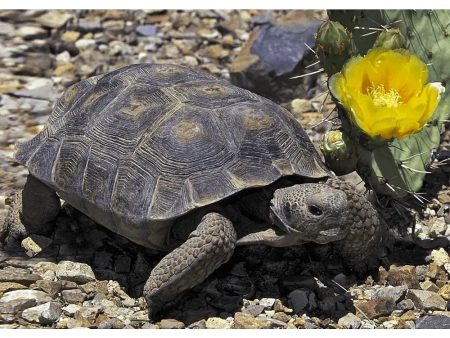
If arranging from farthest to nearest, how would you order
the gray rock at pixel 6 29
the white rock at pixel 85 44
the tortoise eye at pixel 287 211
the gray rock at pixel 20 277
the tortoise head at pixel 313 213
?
the gray rock at pixel 6 29 < the white rock at pixel 85 44 < the gray rock at pixel 20 277 < the tortoise eye at pixel 287 211 < the tortoise head at pixel 313 213

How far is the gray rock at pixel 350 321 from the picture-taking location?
4.48m

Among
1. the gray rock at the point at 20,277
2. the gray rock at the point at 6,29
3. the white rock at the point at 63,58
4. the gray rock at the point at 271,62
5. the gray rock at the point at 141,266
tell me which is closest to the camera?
the gray rock at the point at 20,277

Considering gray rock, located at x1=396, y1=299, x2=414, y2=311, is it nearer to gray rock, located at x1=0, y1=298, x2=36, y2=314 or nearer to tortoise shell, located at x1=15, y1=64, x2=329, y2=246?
tortoise shell, located at x1=15, y1=64, x2=329, y2=246

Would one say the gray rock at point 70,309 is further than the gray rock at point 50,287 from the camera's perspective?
No

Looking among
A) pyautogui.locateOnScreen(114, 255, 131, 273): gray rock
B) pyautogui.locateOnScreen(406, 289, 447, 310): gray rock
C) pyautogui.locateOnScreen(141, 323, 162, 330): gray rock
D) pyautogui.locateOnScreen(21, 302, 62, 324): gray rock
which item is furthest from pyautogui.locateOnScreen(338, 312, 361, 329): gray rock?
pyautogui.locateOnScreen(21, 302, 62, 324): gray rock

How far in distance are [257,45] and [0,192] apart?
8.29 feet

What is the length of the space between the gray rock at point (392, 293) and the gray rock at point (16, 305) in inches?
69.0

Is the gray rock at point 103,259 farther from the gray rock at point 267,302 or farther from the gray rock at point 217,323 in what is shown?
the gray rock at point 267,302

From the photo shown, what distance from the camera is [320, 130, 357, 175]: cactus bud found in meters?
4.74

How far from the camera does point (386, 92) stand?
15.2 feet

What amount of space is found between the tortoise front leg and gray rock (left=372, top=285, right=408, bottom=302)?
830 millimetres

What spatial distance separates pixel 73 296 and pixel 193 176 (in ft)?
2.89

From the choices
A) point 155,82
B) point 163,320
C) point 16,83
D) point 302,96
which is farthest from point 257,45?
point 163,320

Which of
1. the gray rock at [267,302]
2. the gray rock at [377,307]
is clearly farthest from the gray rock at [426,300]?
the gray rock at [267,302]
